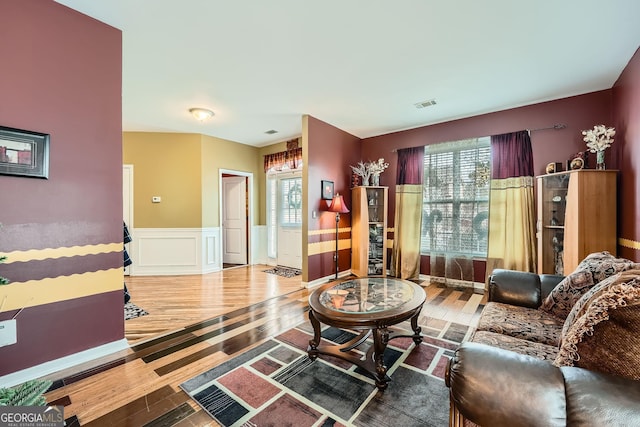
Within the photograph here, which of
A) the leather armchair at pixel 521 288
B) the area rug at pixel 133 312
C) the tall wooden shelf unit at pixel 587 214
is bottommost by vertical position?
the area rug at pixel 133 312

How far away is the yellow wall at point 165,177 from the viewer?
4855 mm

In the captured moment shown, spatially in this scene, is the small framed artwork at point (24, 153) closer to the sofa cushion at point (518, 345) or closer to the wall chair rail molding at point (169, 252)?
the sofa cushion at point (518, 345)

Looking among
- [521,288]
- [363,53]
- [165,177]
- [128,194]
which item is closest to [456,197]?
[521,288]

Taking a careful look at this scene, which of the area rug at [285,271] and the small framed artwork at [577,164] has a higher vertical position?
the small framed artwork at [577,164]

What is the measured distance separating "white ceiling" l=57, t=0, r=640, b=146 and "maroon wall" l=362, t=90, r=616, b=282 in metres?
0.17

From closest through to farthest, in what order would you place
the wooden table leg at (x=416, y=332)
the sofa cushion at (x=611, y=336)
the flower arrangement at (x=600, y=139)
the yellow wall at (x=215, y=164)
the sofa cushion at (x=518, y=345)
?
the sofa cushion at (x=611, y=336)
the sofa cushion at (x=518, y=345)
the wooden table leg at (x=416, y=332)
the flower arrangement at (x=600, y=139)
the yellow wall at (x=215, y=164)

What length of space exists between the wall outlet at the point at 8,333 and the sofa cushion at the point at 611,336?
305 centimetres

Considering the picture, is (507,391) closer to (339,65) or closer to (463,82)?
(339,65)

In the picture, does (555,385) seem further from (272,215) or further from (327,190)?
(272,215)

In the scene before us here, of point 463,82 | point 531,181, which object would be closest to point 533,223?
point 531,181

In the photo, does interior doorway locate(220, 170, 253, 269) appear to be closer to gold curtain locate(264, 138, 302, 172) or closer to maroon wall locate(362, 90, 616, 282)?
gold curtain locate(264, 138, 302, 172)

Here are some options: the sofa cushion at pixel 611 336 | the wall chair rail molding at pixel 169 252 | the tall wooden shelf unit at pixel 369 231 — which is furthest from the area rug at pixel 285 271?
the sofa cushion at pixel 611 336

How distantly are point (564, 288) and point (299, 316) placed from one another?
232cm

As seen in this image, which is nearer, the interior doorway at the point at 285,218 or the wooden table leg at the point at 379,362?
the wooden table leg at the point at 379,362
